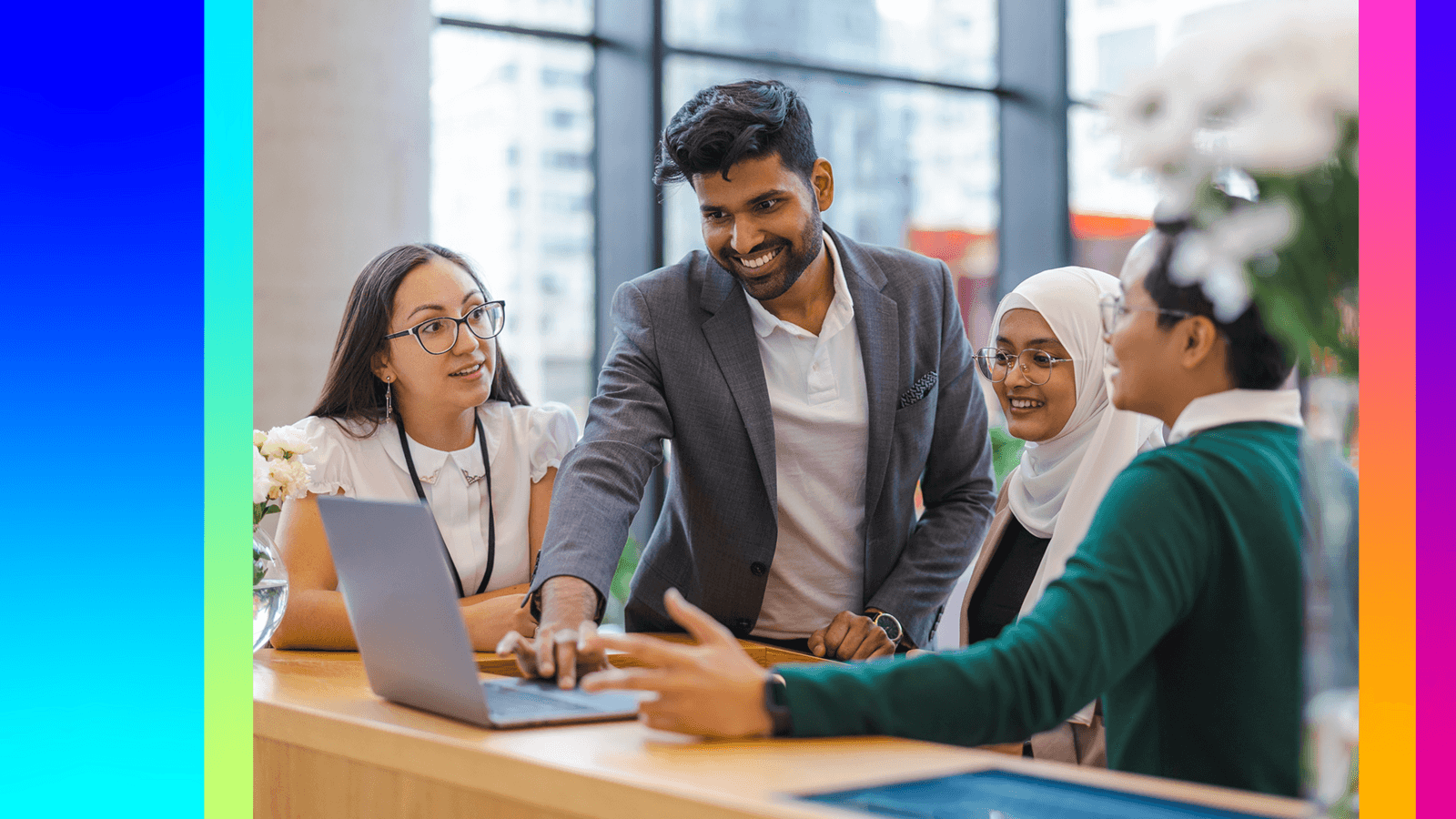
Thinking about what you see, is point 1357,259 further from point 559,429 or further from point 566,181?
point 566,181

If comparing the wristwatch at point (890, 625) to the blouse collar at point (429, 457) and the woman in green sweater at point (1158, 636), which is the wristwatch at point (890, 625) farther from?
the woman in green sweater at point (1158, 636)

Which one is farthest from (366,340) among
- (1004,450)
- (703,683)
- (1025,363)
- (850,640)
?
(1004,450)

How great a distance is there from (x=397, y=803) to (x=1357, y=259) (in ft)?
3.59

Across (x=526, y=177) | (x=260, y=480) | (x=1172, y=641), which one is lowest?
(x=1172, y=641)

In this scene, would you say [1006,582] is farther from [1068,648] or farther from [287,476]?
[287,476]

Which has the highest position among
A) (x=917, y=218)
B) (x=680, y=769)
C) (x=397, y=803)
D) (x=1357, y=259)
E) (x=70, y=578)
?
(x=917, y=218)

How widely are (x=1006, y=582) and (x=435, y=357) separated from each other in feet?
3.68

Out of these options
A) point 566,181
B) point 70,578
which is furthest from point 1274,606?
point 566,181

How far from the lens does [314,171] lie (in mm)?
3797

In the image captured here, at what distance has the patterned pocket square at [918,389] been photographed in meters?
2.43

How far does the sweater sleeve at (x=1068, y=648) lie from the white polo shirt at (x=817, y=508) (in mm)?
1126

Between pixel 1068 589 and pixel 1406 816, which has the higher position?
pixel 1068 589

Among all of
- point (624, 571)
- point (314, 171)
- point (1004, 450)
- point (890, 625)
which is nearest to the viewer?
point (890, 625)

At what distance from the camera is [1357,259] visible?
0.97m
